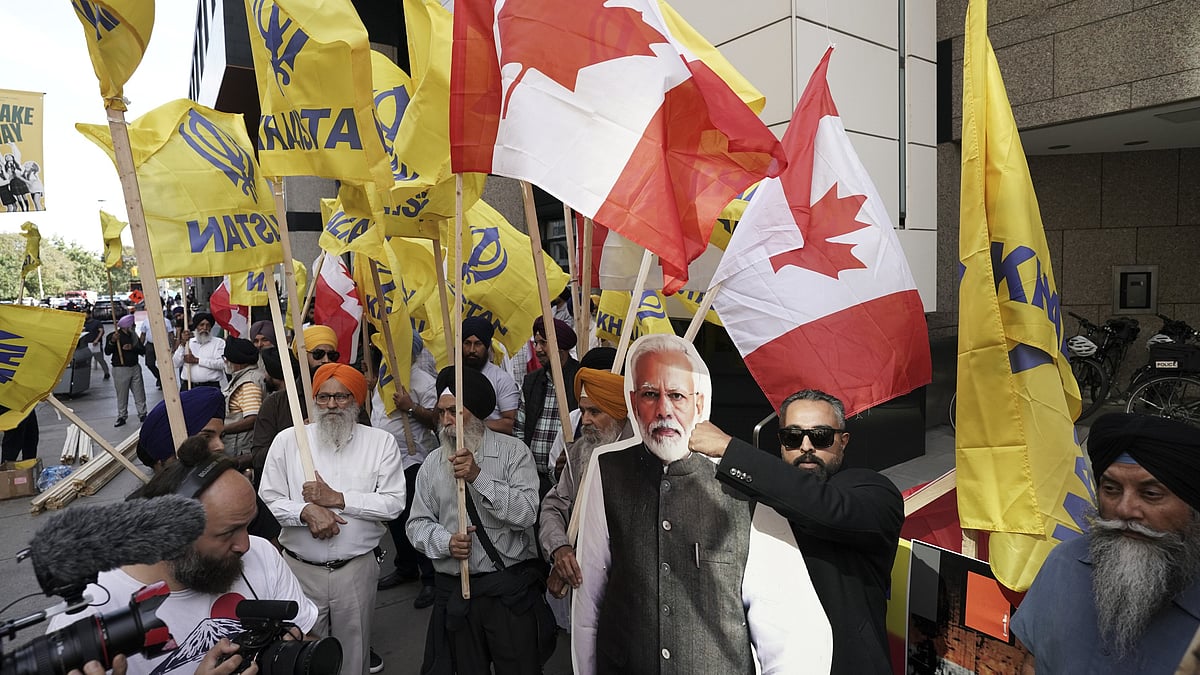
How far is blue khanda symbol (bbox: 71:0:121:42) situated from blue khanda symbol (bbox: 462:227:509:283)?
9.20 ft

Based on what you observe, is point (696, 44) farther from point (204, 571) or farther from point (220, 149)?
point (204, 571)

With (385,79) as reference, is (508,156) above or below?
below

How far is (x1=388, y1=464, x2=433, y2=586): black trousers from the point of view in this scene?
193 inches

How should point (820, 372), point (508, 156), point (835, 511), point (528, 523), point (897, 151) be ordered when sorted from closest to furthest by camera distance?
point (835, 511)
point (508, 156)
point (820, 372)
point (528, 523)
point (897, 151)

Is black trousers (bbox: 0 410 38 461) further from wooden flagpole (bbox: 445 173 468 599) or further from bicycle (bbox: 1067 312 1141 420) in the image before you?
bicycle (bbox: 1067 312 1141 420)

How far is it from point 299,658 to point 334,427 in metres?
1.77

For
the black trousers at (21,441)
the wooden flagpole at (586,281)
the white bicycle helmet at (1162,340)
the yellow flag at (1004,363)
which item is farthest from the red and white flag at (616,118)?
the black trousers at (21,441)

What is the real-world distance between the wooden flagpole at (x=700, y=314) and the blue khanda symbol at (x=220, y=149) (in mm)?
2240

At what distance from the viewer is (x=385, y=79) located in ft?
13.3

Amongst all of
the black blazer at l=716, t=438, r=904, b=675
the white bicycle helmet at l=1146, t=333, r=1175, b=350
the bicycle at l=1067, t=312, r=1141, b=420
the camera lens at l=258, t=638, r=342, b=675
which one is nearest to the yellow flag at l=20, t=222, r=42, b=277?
the camera lens at l=258, t=638, r=342, b=675

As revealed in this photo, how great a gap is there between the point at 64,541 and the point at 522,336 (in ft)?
12.9

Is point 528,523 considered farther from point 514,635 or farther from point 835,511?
point 835,511

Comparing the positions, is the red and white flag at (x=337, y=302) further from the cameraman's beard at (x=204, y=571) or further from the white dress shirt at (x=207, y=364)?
the cameraman's beard at (x=204, y=571)

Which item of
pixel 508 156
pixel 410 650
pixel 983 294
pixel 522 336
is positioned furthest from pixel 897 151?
pixel 410 650
